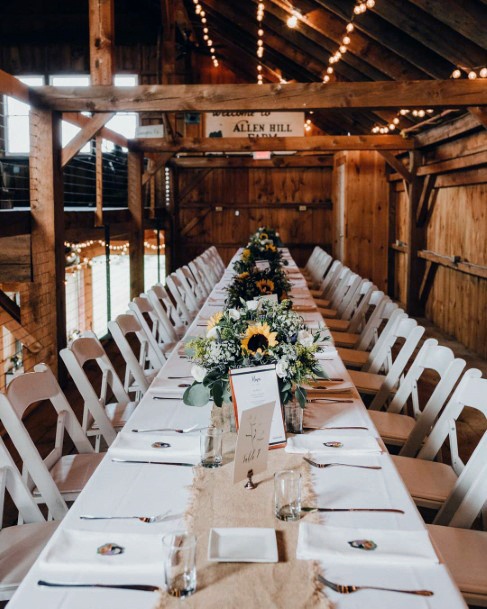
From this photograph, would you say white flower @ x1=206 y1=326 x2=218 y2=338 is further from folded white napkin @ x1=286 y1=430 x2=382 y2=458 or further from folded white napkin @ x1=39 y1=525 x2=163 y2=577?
folded white napkin @ x1=39 y1=525 x2=163 y2=577

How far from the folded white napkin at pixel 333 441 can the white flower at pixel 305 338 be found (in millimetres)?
328

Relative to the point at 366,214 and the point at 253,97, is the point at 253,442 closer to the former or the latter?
the point at 253,97

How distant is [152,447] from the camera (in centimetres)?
237

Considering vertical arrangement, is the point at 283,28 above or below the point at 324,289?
above

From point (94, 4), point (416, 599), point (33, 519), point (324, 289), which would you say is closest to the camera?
point (416, 599)

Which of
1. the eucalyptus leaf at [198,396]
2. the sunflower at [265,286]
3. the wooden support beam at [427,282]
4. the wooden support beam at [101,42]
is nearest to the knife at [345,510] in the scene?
the eucalyptus leaf at [198,396]

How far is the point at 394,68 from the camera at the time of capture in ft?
24.7

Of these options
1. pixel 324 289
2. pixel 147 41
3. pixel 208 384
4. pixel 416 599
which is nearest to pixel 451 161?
pixel 324 289

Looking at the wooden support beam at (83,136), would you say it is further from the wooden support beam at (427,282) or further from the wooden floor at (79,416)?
the wooden support beam at (427,282)

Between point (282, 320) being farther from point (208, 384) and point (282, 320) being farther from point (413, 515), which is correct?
point (413, 515)

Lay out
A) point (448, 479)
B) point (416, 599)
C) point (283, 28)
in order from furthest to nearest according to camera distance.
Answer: point (283, 28), point (448, 479), point (416, 599)

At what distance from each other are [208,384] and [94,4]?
514cm

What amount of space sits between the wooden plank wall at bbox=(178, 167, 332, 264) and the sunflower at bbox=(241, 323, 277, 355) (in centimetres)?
1189

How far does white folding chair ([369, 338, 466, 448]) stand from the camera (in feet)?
10.4
